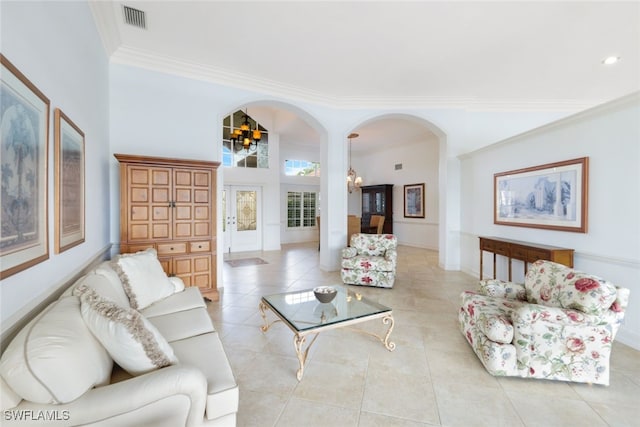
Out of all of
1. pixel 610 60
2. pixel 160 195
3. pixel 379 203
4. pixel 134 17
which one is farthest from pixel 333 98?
pixel 379 203

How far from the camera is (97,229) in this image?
295cm

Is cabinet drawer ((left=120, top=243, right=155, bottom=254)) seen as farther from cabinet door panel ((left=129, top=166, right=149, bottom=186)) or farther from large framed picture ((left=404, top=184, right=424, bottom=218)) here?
large framed picture ((left=404, top=184, right=424, bottom=218))

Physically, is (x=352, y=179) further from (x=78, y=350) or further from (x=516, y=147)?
(x=78, y=350)

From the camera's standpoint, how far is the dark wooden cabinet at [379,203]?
921 centimetres

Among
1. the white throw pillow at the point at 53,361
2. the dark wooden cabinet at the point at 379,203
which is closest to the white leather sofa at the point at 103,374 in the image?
the white throw pillow at the point at 53,361

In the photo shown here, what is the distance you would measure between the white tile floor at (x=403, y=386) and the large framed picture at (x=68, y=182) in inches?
60.6

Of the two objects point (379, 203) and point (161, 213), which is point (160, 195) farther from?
point (379, 203)

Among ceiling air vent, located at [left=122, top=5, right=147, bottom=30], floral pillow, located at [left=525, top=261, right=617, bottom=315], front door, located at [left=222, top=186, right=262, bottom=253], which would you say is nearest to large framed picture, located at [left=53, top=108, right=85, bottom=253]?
ceiling air vent, located at [left=122, top=5, right=147, bottom=30]

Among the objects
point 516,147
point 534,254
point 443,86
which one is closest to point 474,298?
point 534,254

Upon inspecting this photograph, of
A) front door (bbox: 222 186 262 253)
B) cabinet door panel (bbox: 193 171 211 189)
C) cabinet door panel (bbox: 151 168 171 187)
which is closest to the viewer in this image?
cabinet door panel (bbox: 151 168 171 187)

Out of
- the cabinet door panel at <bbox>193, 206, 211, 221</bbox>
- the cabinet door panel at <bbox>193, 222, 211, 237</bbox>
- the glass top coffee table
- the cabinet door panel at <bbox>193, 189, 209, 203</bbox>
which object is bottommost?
the glass top coffee table

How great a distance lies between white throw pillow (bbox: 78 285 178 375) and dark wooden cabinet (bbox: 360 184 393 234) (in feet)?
27.4

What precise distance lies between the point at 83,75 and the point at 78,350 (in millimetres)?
2480

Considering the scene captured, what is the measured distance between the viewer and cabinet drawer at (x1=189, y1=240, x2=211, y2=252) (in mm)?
3631
